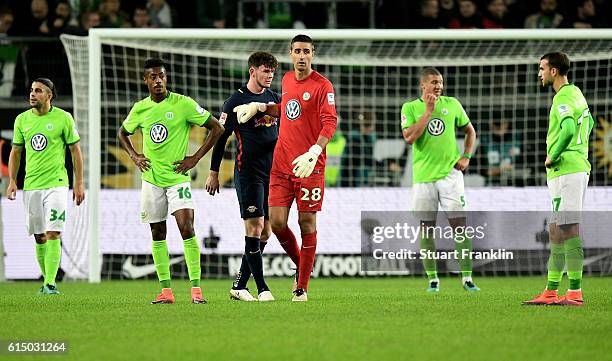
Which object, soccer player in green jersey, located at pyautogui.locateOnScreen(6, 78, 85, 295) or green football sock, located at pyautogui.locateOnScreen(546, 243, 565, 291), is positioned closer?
green football sock, located at pyautogui.locateOnScreen(546, 243, 565, 291)

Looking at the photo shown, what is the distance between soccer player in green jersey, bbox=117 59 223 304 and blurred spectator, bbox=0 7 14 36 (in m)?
8.86

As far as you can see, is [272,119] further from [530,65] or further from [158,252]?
[530,65]

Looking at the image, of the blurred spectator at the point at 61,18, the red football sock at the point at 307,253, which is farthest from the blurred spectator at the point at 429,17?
the red football sock at the point at 307,253

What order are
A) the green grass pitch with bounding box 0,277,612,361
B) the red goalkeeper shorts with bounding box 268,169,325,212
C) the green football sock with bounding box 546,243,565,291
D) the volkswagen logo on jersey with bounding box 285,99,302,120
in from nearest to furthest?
the green grass pitch with bounding box 0,277,612,361 < the green football sock with bounding box 546,243,565,291 < the red goalkeeper shorts with bounding box 268,169,325,212 < the volkswagen logo on jersey with bounding box 285,99,302,120

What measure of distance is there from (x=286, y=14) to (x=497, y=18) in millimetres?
3627

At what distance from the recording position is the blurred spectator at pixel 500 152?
15812 mm

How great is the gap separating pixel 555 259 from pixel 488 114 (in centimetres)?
759

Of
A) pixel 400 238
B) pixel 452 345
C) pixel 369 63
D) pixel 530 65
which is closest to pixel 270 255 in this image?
pixel 400 238

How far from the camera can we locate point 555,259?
8812 mm

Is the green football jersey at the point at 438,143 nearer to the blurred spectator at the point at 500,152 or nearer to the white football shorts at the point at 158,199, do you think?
the white football shorts at the point at 158,199

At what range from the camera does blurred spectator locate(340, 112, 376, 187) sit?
15.9m

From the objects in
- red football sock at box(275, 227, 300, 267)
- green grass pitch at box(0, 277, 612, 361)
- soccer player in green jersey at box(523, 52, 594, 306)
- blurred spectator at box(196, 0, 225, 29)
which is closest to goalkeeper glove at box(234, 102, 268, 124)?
red football sock at box(275, 227, 300, 267)

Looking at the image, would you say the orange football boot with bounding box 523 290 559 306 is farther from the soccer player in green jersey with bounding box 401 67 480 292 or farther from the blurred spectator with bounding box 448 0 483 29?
the blurred spectator with bounding box 448 0 483 29

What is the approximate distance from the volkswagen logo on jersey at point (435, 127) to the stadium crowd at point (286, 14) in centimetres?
639
